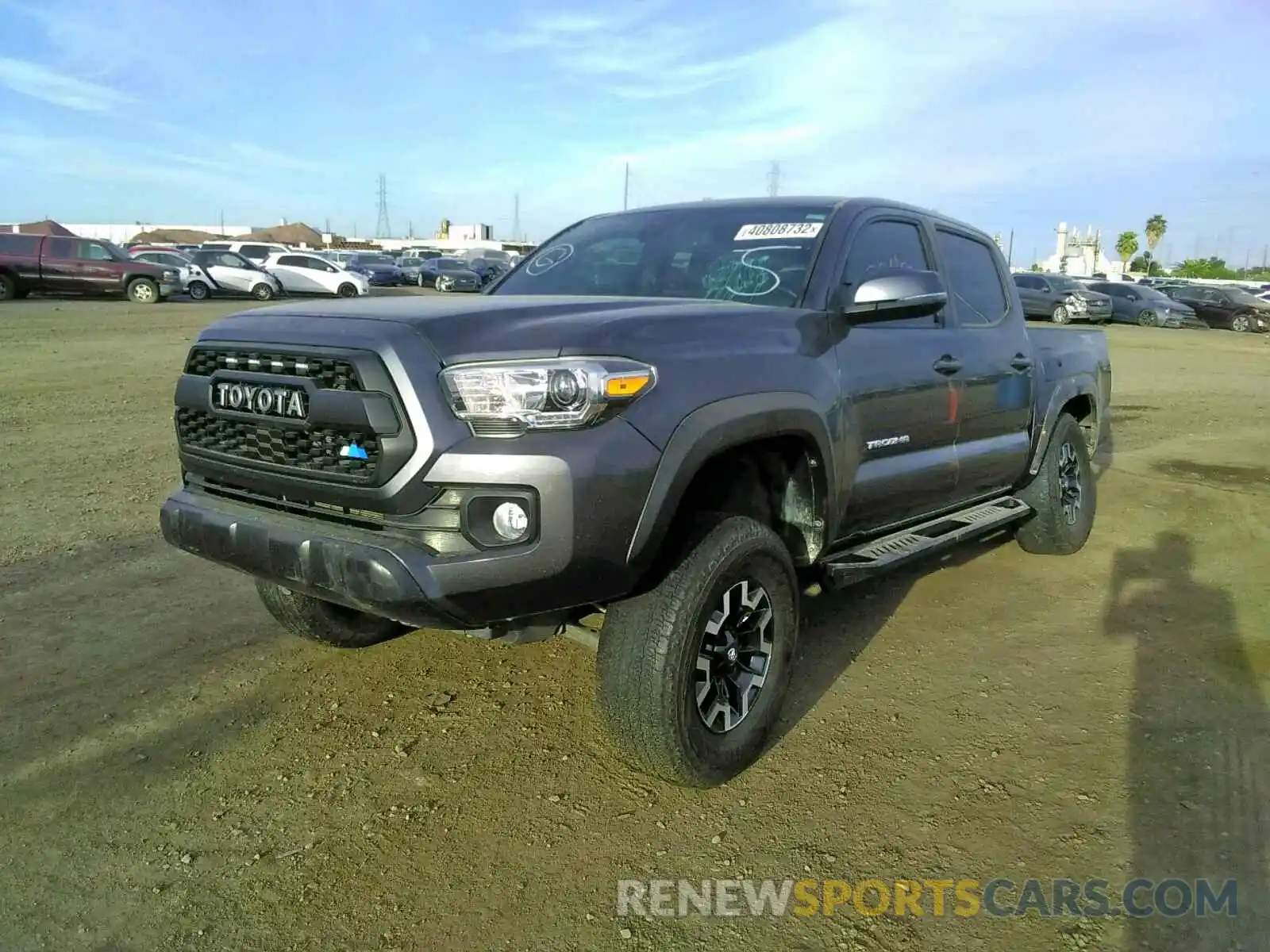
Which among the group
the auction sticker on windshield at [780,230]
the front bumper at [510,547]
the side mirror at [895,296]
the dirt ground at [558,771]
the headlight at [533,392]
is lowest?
the dirt ground at [558,771]

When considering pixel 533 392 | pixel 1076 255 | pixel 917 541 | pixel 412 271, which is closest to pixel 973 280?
pixel 917 541

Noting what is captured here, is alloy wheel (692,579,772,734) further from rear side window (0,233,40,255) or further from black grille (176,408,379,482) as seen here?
rear side window (0,233,40,255)

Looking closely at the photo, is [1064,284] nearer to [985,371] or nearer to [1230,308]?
[1230,308]

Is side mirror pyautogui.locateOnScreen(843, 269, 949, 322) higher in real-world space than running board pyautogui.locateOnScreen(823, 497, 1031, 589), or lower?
higher

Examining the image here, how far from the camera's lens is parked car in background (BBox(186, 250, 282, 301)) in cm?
2873

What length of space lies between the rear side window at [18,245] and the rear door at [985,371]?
2440cm

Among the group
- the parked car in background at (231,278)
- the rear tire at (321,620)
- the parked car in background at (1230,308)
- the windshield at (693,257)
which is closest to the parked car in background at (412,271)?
the parked car in background at (231,278)

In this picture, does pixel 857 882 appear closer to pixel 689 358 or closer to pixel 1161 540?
pixel 689 358

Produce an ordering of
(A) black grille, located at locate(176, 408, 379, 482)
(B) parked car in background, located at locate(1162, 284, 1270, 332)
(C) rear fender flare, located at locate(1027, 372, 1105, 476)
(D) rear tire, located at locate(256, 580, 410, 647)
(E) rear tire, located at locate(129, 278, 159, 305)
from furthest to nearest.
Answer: (B) parked car in background, located at locate(1162, 284, 1270, 332) < (E) rear tire, located at locate(129, 278, 159, 305) < (C) rear fender flare, located at locate(1027, 372, 1105, 476) < (D) rear tire, located at locate(256, 580, 410, 647) < (A) black grille, located at locate(176, 408, 379, 482)

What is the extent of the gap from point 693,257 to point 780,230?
0.37 m

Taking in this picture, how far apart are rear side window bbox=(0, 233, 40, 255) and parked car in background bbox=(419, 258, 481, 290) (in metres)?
11.4

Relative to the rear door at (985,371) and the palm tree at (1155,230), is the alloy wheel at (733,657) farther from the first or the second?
the palm tree at (1155,230)

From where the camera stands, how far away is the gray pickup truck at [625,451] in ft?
8.99

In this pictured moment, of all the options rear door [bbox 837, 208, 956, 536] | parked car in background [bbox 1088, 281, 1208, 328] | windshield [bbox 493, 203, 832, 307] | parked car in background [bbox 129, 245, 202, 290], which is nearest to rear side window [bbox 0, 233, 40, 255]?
parked car in background [bbox 129, 245, 202, 290]
